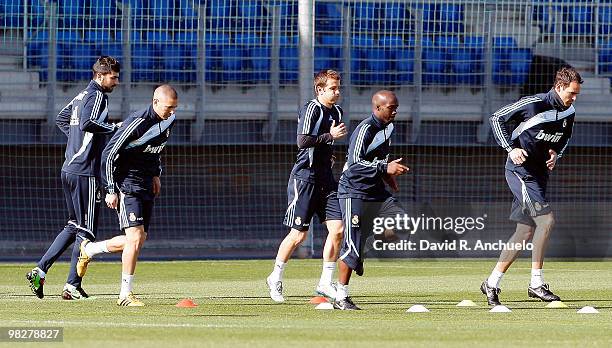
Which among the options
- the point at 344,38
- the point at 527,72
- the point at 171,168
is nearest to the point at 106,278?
the point at 171,168

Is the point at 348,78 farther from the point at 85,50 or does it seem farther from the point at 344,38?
the point at 85,50

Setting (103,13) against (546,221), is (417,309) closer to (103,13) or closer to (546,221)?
(546,221)

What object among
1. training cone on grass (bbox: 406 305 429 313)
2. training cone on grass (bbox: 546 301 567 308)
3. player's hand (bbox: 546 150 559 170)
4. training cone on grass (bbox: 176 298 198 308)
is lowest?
training cone on grass (bbox: 546 301 567 308)

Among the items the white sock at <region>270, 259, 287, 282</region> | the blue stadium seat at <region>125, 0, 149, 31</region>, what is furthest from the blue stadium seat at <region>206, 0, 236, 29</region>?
the white sock at <region>270, 259, 287, 282</region>

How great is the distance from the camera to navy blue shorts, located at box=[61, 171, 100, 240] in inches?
467

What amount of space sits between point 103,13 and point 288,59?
10.8ft

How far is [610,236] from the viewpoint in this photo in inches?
754

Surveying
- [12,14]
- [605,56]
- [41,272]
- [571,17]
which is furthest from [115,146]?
[605,56]

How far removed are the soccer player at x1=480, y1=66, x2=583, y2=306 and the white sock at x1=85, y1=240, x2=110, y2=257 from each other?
3276 mm

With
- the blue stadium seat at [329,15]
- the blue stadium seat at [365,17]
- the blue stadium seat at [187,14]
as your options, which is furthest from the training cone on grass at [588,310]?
the blue stadium seat at [187,14]

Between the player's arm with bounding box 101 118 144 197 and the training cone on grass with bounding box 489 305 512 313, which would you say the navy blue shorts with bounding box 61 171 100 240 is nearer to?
the player's arm with bounding box 101 118 144 197

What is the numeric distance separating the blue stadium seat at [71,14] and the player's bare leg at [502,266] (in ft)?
39.1

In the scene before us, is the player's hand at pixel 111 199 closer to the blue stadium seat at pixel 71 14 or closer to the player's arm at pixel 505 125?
the player's arm at pixel 505 125

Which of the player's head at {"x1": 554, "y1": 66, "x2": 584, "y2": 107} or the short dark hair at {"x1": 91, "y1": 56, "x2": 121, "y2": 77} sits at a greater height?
the short dark hair at {"x1": 91, "y1": 56, "x2": 121, "y2": 77}
